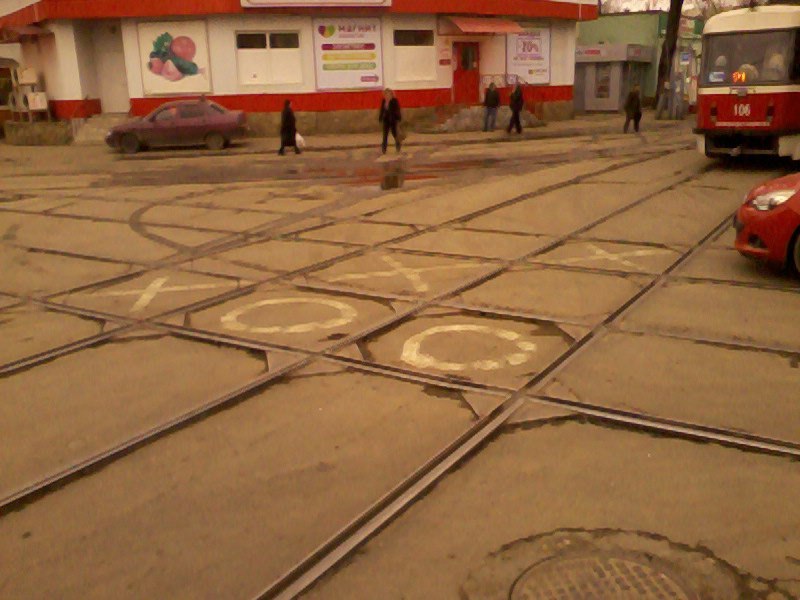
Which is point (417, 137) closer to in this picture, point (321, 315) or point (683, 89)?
point (683, 89)

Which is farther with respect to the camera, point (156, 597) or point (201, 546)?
point (201, 546)

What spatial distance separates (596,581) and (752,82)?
1499 cm

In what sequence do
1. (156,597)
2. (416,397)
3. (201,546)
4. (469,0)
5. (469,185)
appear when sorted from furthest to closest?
(469,0) < (469,185) < (416,397) < (201,546) < (156,597)

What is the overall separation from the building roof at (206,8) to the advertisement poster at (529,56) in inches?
40.1

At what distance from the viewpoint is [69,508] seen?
4.06 meters

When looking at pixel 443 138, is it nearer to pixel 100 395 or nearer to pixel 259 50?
pixel 259 50

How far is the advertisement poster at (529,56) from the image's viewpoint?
33.1m

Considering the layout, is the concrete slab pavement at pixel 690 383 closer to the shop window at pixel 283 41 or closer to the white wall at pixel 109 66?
the shop window at pixel 283 41

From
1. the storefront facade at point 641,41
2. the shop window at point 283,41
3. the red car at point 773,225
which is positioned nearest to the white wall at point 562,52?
the storefront facade at point 641,41

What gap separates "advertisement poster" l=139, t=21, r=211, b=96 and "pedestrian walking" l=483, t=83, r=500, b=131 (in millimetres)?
9941

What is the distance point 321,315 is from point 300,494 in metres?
3.17

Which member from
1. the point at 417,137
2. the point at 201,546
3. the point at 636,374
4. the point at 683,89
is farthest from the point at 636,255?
the point at 683,89

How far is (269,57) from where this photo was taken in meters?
28.5

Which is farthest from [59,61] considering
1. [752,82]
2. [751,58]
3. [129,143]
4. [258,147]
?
[752,82]
